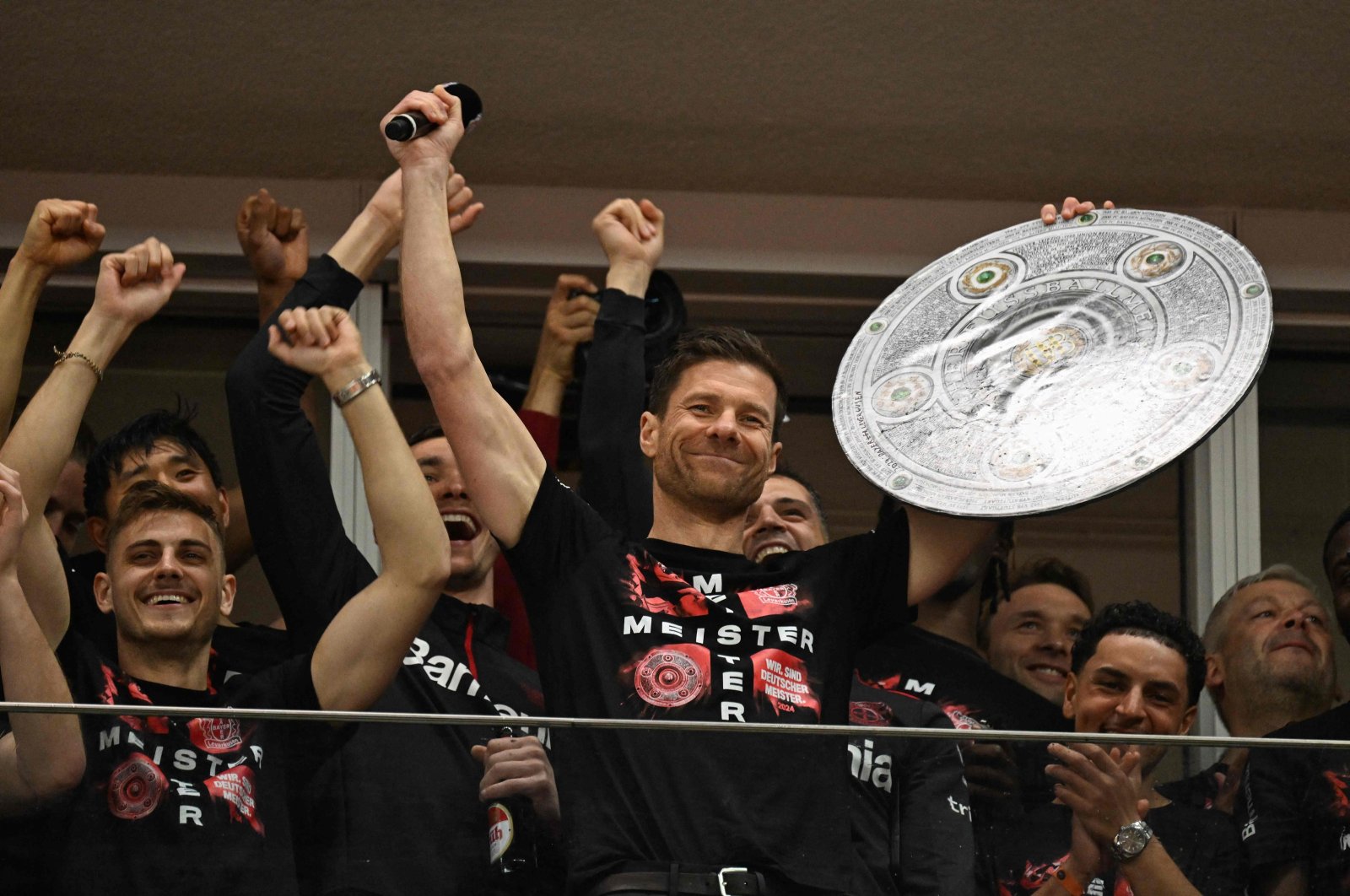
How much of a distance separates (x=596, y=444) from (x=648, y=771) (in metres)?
0.96

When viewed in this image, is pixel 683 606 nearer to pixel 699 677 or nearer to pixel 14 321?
pixel 699 677

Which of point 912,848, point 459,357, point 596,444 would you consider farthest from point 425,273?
point 912,848

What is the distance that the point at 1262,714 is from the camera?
12.9 feet

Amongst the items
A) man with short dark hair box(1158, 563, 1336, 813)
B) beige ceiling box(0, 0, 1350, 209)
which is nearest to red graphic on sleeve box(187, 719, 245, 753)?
man with short dark hair box(1158, 563, 1336, 813)

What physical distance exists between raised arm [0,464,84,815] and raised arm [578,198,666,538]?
3.08 feet

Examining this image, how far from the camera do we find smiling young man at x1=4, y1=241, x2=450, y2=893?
2.81 m

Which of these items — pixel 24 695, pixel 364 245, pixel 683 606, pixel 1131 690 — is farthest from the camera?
pixel 364 245

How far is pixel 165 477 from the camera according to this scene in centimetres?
Result: 389

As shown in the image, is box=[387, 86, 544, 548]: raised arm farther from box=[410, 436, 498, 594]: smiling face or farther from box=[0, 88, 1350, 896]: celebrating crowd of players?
box=[410, 436, 498, 594]: smiling face

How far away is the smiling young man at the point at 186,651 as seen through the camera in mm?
2807

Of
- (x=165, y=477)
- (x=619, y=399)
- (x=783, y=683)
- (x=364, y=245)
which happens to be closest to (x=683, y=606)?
(x=783, y=683)

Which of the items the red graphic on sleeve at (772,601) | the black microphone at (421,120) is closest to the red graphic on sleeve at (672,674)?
the red graphic on sleeve at (772,601)

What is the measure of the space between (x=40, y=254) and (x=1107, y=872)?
6.82 ft

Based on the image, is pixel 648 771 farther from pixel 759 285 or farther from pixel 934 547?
pixel 759 285
